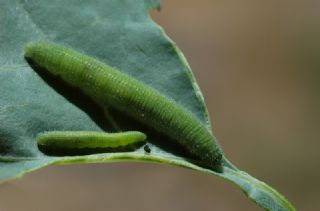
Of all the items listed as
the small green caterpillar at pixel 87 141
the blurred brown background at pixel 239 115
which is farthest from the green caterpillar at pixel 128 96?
the blurred brown background at pixel 239 115

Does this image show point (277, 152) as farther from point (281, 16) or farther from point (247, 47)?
point (281, 16)

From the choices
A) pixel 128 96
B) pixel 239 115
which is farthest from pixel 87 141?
pixel 239 115

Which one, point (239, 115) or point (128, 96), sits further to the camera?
point (239, 115)

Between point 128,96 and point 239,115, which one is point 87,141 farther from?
point 239,115

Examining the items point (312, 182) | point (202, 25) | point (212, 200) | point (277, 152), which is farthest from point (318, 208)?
point (202, 25)

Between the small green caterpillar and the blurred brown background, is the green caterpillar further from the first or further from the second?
the blurred brown background

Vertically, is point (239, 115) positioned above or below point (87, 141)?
below
